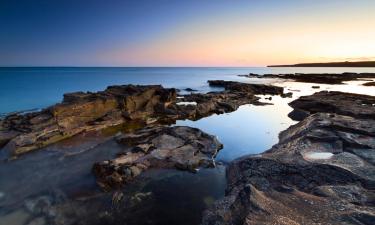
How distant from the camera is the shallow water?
370 inches

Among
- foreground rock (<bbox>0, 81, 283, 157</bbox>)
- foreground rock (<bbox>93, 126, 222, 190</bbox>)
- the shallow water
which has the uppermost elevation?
foreground rock (<bbox>0, 81, 283, 157</bbox>)

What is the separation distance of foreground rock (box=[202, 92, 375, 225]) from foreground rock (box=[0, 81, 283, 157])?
44.6 ft

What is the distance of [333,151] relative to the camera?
454 inches

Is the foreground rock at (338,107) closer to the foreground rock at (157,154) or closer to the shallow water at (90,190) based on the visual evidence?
the shallow water at (90,190)

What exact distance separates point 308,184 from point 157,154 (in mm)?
8635

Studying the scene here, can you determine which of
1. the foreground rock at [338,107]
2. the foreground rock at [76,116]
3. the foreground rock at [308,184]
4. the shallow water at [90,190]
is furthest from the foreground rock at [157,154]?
the foreground rock at [338,107]

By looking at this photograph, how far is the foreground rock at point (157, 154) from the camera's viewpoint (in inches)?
492

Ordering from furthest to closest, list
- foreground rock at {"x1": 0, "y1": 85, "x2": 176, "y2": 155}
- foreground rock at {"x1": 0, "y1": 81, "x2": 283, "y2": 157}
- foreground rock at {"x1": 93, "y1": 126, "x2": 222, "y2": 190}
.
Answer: foreground rock at {"x1": 0, "y1": 81, "x2": 283, "y2": 157} → foreground rock at {"x1": 0, "y1": 85, "x2": 176, "y2": 155} → foreground rock at {"x1": 93, "y1": 126, "x2": 222, "y2": 190}

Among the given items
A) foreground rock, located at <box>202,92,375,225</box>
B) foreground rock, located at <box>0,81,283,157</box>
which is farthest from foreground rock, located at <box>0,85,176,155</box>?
foreground rock, located at <box>202,92,375,225</box>

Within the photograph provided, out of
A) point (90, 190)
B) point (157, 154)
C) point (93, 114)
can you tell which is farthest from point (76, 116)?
point (90, 190)

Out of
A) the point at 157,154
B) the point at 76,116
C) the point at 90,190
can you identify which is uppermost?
the point at 76,116

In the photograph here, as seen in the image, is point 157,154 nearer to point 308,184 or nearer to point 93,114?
point 308,184

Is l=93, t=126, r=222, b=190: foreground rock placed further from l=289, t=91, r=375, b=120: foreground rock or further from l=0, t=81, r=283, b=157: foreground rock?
l=289, t=91, r=375, b=120: foreground rock

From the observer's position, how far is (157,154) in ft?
49.2
